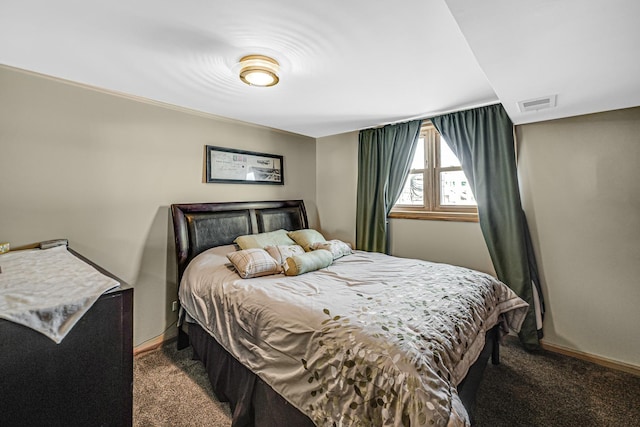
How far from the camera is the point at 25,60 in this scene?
72.8 inches

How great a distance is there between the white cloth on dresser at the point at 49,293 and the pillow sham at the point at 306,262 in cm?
126

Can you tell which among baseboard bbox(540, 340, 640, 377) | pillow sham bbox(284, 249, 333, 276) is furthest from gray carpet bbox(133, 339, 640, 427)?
pillow sham bbox(284, 249, 333, 276)

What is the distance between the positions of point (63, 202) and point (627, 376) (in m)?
4.70

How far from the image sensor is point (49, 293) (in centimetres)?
110

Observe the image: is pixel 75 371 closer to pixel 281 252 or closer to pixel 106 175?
pixel 281 252

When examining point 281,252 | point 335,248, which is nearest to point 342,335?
point 281,252

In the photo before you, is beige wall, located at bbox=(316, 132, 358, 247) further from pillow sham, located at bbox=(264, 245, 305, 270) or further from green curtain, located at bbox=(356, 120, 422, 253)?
pillow sham, located at bbox=(264, 245, 305, 270)

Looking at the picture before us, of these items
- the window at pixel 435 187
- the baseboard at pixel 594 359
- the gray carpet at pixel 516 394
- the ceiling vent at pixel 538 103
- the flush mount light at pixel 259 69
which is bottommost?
the gray carpet at pixel 516 394

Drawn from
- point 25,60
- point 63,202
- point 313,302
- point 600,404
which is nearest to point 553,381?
point 600,404

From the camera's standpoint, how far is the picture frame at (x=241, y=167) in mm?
3039

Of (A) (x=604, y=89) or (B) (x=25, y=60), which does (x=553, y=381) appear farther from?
(B) (x=25, y=60)

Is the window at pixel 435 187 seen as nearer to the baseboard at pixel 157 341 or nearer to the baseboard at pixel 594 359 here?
the baseboard at pixel 594 359

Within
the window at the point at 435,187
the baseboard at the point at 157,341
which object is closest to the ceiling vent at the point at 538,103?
the window at the point at 435,187

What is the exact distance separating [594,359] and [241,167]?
3903mm
